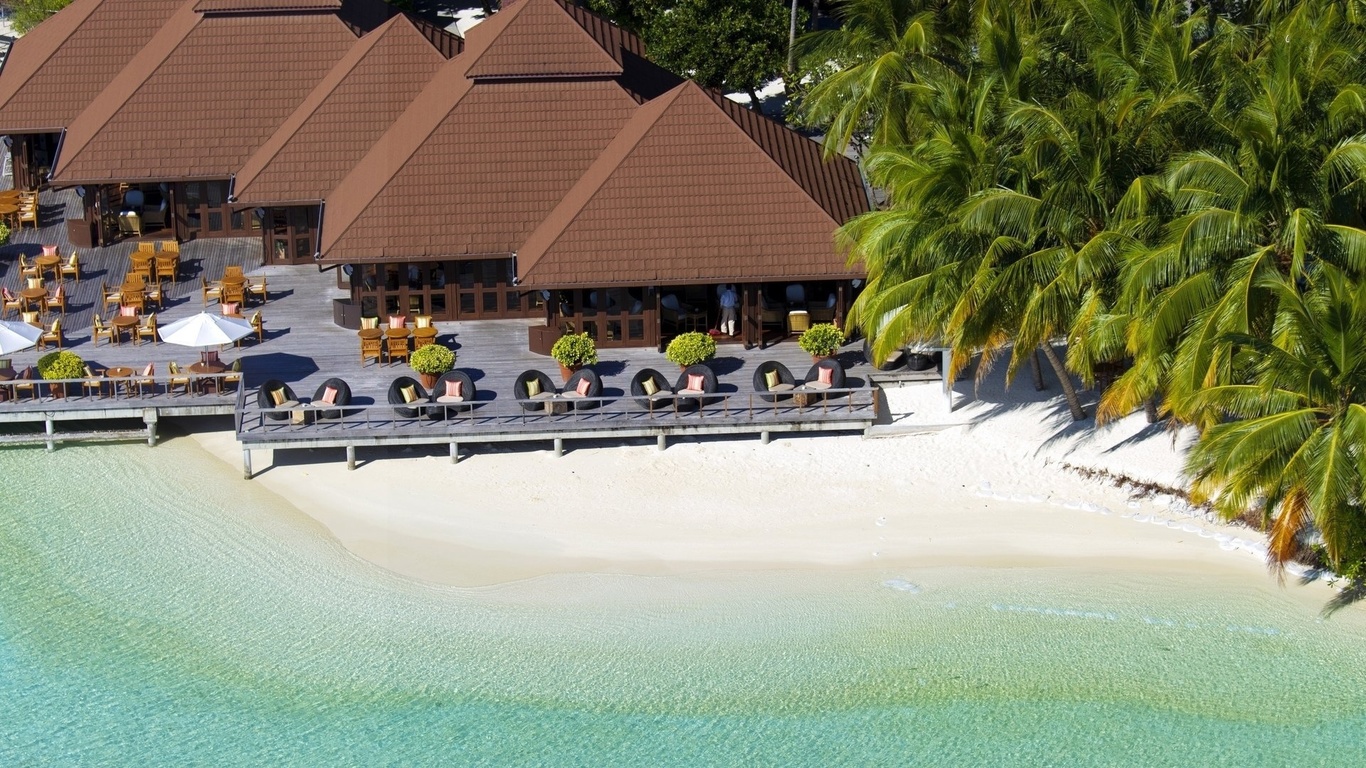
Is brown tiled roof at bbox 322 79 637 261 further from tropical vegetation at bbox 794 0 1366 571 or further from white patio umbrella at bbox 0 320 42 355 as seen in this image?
tropical vegetation at bbox 794 0 1366 571

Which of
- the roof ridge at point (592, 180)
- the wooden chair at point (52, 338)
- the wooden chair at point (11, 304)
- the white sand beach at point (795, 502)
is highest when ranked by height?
the roof ridge at point (592, 180)

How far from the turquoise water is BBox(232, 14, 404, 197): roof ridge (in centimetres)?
1409

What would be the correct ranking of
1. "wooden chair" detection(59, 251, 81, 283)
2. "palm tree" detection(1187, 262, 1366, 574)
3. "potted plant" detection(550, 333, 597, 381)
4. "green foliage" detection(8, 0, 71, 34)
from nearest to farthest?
"palm tree" detection(1187, 262, 1366, 574), "potted plant" detection(550, 333, 597, 381), "wooden chair" detection(59, 251, 81, 283), "green foliage" detection(8, 0, 71, 34)

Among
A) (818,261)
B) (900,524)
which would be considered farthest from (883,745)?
(818,261)

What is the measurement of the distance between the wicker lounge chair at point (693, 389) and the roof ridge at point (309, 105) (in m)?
13.5

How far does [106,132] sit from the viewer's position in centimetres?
4831

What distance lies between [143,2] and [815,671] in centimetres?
3200

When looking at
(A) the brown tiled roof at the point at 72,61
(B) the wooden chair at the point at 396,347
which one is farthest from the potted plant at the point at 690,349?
(A) the brown tiled roof at the point at 72,61

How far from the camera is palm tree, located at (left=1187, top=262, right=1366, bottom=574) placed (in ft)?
94.9

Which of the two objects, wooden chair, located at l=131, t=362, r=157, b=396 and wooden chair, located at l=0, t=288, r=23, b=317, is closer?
wooden chair, located at l=131, t=362, r=157, b=396

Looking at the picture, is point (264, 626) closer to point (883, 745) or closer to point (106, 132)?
point (883, 745)

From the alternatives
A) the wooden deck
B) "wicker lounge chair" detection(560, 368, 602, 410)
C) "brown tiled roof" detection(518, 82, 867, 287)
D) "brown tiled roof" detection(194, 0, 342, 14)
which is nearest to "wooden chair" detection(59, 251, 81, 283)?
the wooden deck

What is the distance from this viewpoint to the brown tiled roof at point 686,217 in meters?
40.7

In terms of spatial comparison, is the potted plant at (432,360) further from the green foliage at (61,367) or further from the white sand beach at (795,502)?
the green foliage at (61,367)
